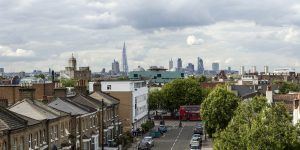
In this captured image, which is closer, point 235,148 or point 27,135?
point 235,148

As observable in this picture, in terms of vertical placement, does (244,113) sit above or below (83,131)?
above

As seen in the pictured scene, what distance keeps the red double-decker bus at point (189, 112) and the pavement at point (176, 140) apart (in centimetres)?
1027

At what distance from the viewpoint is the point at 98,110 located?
7619cm

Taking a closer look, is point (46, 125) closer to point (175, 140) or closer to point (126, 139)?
point (126, 139)

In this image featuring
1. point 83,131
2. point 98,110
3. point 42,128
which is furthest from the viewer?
point 98,110

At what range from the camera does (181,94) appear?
Answer: 142m

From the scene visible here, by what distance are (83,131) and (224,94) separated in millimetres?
24330

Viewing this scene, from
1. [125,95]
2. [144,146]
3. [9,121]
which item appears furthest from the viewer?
[125,95]

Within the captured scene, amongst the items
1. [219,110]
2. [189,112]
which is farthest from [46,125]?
[189,112]

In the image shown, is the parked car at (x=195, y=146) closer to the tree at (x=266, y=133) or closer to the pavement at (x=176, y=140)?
the pavement at (x=176, y=140)

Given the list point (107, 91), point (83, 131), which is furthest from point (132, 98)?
point (83, 131)

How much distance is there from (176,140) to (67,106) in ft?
111

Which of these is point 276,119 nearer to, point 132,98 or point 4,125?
point 4,125

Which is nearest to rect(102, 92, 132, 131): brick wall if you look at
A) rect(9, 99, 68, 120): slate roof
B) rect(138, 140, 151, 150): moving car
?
rect(138, 140, 151, 150): moving car
